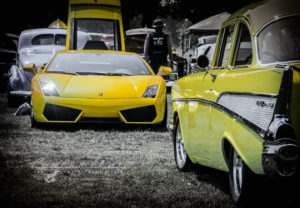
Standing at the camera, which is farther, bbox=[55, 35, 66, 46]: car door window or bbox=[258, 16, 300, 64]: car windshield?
bbox=[55, 35, 66, 46]: car door window

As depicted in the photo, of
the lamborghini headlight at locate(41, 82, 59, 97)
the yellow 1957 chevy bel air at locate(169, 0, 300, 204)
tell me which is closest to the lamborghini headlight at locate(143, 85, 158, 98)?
the lamborghini headlight at locate(41, 82, 59, 97)

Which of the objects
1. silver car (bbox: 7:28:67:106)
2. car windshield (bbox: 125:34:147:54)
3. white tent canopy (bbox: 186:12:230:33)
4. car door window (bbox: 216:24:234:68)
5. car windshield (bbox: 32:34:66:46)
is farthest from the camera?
car windshield (bbox: 125:34:147:54)

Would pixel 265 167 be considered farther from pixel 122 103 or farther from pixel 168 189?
pixel 122 103

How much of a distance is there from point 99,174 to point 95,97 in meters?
3.31

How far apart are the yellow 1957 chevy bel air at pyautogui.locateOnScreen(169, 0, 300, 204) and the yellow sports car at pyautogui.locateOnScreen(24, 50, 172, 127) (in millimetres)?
3152

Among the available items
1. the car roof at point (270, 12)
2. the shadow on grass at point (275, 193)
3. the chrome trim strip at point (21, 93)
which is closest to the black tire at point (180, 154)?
the shadow on grass at point (275, 193)

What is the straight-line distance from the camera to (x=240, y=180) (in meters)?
3.92

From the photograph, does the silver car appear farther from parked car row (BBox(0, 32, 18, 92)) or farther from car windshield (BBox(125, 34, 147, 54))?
car windshield (BBox(125, 34, 147, 54))

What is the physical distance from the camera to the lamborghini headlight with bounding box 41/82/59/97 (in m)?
8.45

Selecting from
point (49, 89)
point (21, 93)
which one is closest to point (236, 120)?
point (49, 89)

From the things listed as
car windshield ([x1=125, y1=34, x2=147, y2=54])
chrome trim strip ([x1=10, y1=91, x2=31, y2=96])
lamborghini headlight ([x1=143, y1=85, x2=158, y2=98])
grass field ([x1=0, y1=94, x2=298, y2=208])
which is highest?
car windshield ([x1=125, y1=34, x2=147, y2=54])

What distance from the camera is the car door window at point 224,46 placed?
4.75m

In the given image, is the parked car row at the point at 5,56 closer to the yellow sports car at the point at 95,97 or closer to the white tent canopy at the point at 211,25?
the yellow sports car at the point at 95,97

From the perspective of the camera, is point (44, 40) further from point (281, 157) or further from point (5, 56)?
point (281, 157)
